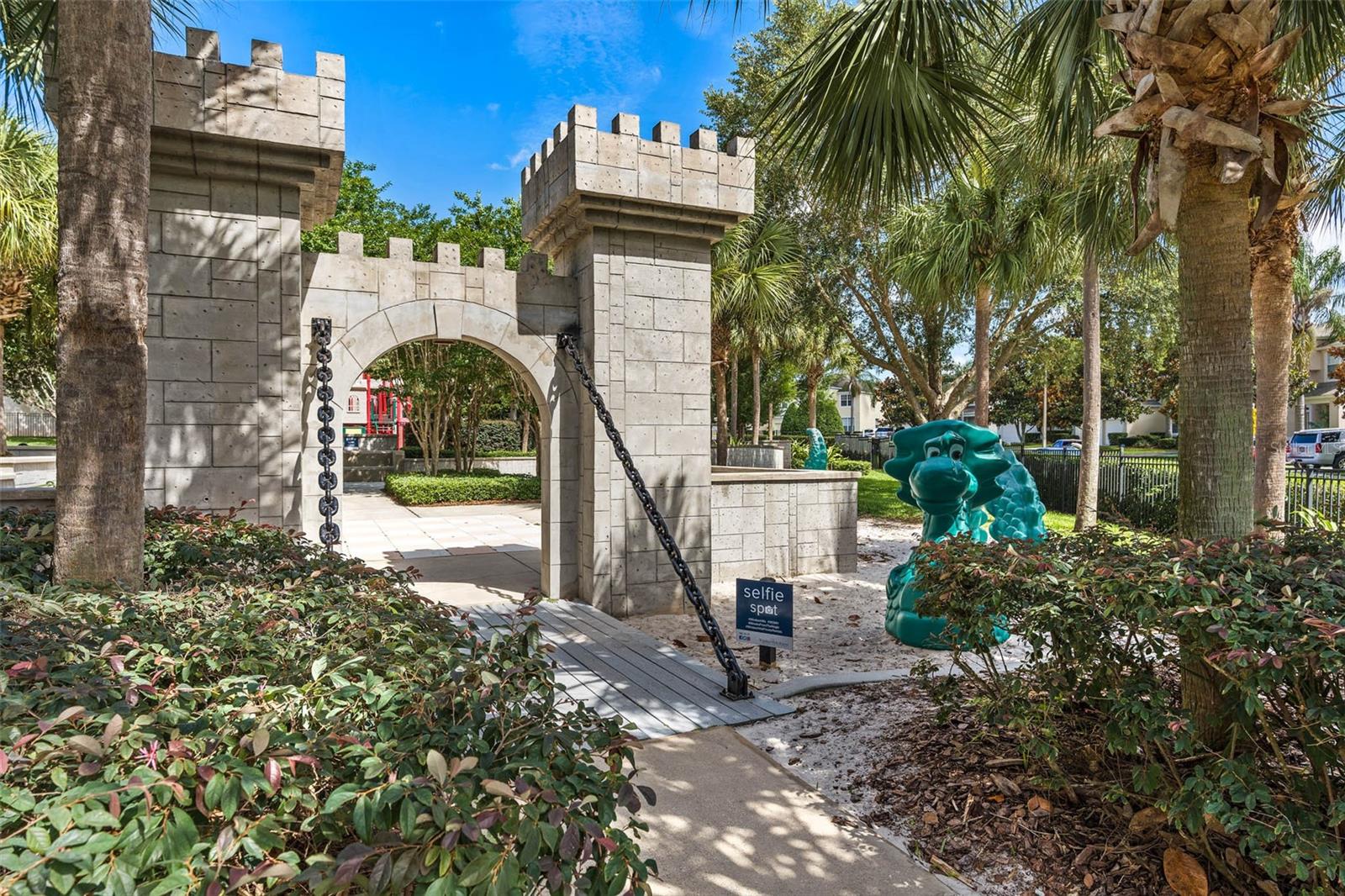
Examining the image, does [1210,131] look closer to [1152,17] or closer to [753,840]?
[1152,17]

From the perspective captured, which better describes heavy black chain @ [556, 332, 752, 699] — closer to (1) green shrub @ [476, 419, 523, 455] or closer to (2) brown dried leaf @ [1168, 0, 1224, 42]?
(2) brown dried leaf @ [1168, 0, 1224, 42]

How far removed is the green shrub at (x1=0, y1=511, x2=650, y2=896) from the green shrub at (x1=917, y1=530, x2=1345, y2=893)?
2.26 m

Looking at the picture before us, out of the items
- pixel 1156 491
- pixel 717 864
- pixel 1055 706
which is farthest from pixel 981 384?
pixel 717 864

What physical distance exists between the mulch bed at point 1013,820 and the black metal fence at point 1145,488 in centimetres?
963

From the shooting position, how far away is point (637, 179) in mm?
7629

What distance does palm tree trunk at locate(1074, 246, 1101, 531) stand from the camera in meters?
12.1

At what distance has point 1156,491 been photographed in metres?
14.3

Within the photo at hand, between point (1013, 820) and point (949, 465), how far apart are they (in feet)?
12.3

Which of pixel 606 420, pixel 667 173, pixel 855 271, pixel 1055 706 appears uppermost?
pixel 855 271

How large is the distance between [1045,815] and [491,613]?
17.9 feet

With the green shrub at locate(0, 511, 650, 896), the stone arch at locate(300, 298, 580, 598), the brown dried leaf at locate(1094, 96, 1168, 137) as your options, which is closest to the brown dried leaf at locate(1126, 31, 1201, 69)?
the brown dried leaf at locate(1094, 96, 1168, 137)

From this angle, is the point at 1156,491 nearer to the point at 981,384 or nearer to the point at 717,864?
the point at 981,384

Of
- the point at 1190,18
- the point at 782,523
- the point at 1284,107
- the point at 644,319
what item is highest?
the point at 1190,18

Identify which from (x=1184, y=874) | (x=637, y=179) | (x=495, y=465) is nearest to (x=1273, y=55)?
(x=1184, y=874)
